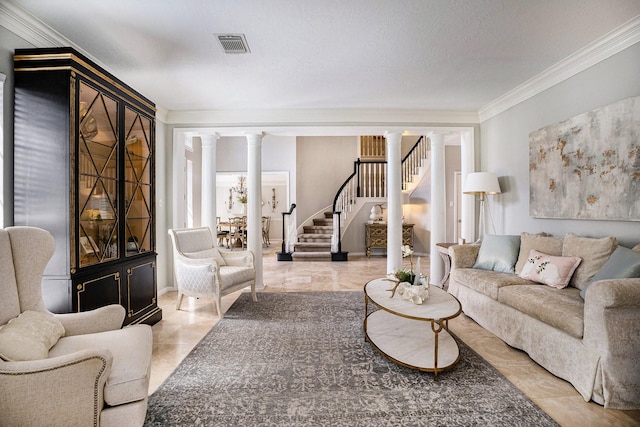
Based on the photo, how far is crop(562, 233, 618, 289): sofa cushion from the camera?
2516 mm

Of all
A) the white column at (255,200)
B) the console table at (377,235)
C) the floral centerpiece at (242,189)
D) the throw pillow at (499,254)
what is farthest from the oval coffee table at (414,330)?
the floral centerpiece at (242,189)

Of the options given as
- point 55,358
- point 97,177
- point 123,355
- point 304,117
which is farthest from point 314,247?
point 55,358

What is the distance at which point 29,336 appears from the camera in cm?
149

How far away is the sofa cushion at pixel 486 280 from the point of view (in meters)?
2.96

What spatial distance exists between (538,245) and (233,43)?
3.58 m

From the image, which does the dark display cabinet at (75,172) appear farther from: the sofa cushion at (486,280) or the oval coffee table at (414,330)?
the sofa cushion at (486,280)

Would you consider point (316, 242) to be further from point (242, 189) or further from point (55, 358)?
point (55, 358)

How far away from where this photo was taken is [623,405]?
6.19 ft

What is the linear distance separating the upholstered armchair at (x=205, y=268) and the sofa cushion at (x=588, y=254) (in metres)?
3.42

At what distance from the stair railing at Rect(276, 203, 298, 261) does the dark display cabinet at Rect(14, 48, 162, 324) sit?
4353 millimetres

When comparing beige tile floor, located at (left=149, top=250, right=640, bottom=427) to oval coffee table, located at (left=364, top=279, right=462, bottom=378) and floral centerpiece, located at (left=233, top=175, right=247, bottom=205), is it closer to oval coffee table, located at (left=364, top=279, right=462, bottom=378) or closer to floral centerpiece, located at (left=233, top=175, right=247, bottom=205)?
oval coffee table, located at (left=364, top=279, right=462, bottom=378)

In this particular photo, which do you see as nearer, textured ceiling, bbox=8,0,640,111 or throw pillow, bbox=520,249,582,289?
textured ceiling, bbox=8,0,640,111

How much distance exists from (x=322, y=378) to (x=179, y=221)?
348cm

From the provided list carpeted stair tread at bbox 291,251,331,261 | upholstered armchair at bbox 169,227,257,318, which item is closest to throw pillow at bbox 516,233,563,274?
upholstered armchair at bbox 169,227,257,318
